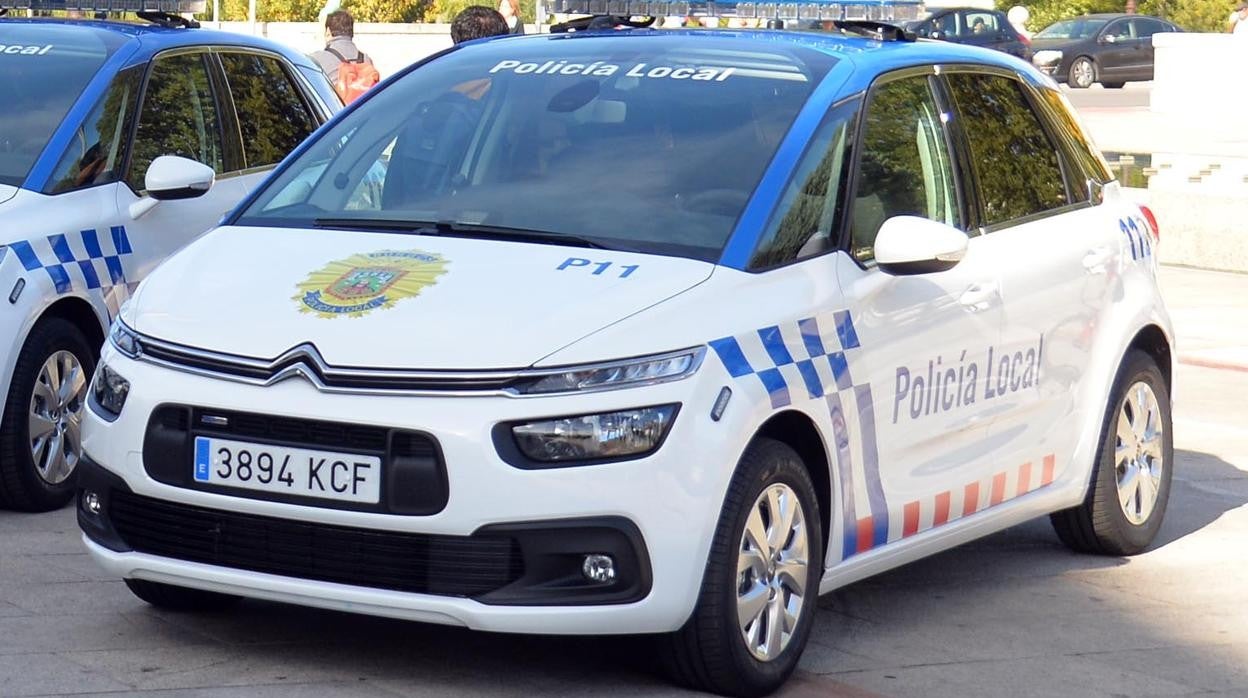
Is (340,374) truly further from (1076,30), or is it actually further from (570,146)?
(1076,30)

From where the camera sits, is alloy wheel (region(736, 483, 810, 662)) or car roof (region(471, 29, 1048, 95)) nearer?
alloy wheel (region(736, 483, 810, 662))

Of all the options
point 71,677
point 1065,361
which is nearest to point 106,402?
point 71,677

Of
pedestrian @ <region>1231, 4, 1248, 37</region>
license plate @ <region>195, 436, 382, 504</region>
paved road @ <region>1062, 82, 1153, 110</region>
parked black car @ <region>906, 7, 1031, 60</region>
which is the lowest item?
paved road @ <region>1062, 82, 1153, 110</region>

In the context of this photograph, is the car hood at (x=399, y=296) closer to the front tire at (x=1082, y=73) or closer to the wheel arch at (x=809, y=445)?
the wheel arch at (x=809, y=445)

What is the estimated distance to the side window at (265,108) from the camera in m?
8.28

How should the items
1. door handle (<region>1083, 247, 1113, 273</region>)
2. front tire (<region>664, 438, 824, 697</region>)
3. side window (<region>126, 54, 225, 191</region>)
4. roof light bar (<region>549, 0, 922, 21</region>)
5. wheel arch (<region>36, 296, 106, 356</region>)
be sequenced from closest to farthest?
front tire (<region>664, 438, 824, 697</region>) → door handle (<region>1083, 247, 1113, 273</region>) → wheel arch (<region>36, 296, 106, 356</region>) → side window (<region>126, 54, 225, 191</region>) → roof light bar (<region>549, 0, 922, 21</region>)

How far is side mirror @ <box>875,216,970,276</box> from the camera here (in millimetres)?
5418

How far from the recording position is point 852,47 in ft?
20.0

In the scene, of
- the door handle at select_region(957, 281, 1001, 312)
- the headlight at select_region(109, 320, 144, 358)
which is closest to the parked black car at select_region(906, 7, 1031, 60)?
the door handle at select_region(957, 281, 1001, 312)

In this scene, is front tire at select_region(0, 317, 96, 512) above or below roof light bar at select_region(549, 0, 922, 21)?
below

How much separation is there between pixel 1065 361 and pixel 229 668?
107 inches

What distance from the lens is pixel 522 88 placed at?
19.7 feet

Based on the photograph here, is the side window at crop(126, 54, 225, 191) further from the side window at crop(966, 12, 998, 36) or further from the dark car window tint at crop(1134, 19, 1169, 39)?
the dark car window tint at crop(1134, 19, 1169, 39)

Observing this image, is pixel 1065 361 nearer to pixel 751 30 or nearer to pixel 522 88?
pixel 751 30
